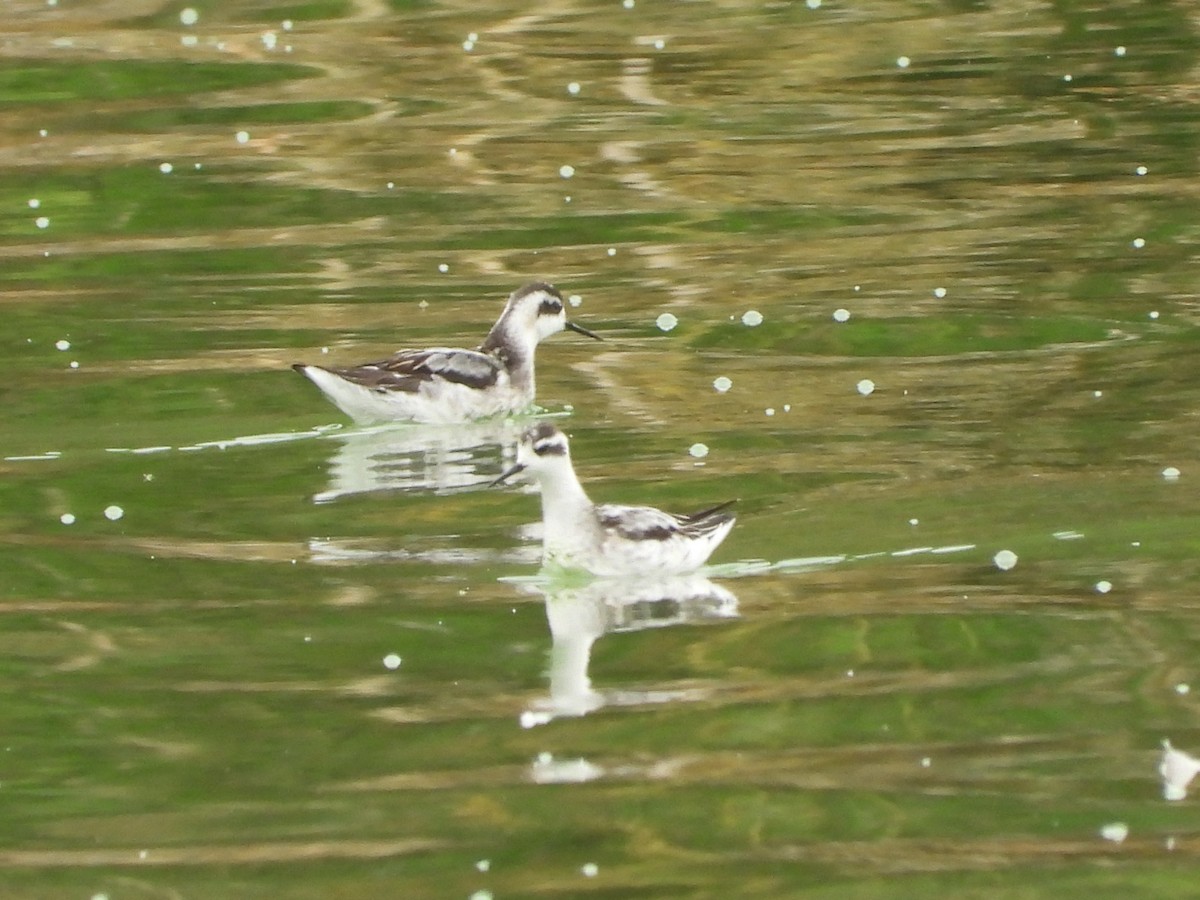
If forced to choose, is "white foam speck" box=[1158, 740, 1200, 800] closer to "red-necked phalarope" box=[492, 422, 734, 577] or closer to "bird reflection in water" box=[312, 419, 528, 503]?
"red-necked phalarope" box=[492, 422, 734, 577]

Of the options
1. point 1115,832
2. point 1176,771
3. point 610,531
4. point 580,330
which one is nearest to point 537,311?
point 580,330

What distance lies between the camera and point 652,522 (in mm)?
9430

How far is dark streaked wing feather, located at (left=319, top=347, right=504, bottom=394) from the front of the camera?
12070mm

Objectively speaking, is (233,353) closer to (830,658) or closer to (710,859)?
(830,658)

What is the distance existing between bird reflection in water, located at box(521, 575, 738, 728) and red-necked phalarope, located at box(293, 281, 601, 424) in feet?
9.11

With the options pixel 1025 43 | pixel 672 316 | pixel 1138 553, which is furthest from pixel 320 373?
pixel 1025 43

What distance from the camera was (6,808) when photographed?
7.48 m

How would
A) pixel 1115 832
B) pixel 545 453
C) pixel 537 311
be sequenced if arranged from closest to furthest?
pixel 1115 832
pixel 545 453
pixel 537 311

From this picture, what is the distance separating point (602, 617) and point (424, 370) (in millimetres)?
3365

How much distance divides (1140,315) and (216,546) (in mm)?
5366

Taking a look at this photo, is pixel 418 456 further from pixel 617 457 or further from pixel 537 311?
pixel 537 311

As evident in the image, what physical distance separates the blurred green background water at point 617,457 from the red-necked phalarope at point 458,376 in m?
0.19

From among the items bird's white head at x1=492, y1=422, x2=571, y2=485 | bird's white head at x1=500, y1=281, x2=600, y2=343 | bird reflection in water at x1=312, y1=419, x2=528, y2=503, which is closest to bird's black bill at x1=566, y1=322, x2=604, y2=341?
bird's white head at x1=500, y1=281, x2=600, y2=343

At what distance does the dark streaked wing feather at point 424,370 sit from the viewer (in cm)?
1207
